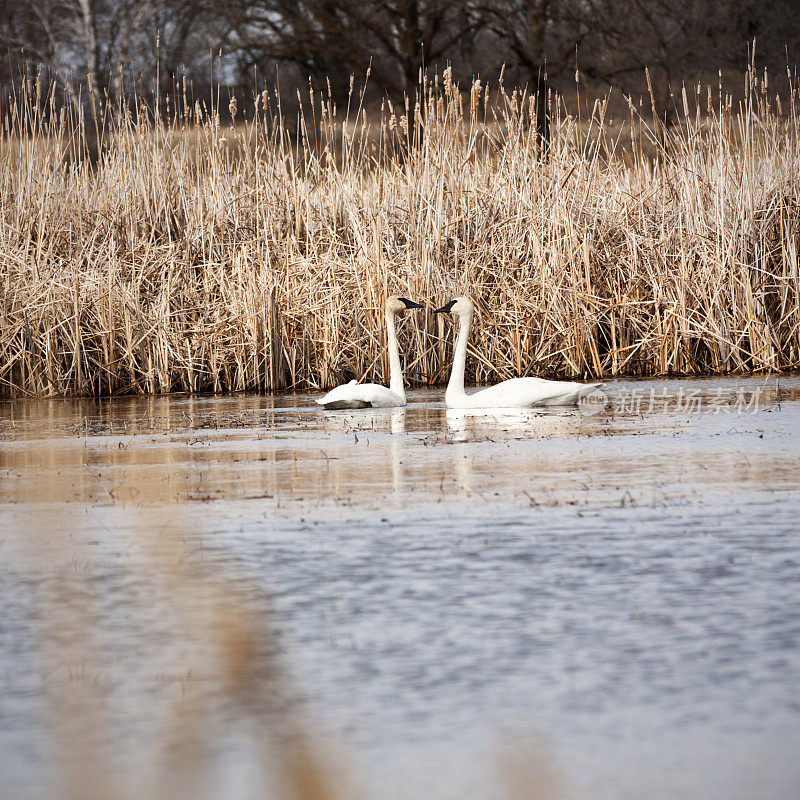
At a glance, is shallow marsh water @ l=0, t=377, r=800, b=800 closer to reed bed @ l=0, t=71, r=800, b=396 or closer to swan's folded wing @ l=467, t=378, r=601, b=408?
swan's folded wing @ l=467, t=378, r=601, b=408

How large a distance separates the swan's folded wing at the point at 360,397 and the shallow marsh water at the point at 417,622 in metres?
2.42

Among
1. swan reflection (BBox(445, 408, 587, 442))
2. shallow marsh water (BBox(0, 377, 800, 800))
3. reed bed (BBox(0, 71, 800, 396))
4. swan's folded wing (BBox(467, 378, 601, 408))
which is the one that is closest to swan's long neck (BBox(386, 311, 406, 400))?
swan reflection (BBox(445, 408, 587, 442))

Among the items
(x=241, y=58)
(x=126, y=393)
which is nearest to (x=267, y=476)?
(x=126, y=393)

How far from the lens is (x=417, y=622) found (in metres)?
2.95

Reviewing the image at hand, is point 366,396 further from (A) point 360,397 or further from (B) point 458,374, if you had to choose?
(B) point 458,374

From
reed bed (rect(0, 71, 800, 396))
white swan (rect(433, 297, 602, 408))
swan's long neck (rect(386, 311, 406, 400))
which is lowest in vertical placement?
white swan (rect(433, 297, 602, 408))

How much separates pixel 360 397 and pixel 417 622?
529cm

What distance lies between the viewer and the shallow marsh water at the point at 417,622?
2152mm

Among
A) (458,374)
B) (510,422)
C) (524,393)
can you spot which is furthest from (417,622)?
(458,374)

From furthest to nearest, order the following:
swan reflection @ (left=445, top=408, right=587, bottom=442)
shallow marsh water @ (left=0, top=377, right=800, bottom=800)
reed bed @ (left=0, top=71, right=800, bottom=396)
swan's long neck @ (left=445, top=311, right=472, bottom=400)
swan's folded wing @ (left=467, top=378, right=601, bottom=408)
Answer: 1. reed bed @ (left=0, top=71, right=800, bottom=396)
2. swan's long neck @ (left=445, top=311, right=472, bottom=400)
3. swan's folded wing @ (left=467, top=378, right=601, bottom=408)
4. swan reflection @ (left=445, top=408, right=587, bottom=442)
5. shallow marsh water @ (left=0, top=377, right=800, bottom=800)

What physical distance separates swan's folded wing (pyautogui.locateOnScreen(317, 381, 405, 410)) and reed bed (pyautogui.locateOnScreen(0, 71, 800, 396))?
1.88m

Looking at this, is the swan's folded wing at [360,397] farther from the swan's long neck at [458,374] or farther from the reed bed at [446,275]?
the reed bed at [446,275]

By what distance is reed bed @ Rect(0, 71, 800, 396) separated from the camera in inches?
407

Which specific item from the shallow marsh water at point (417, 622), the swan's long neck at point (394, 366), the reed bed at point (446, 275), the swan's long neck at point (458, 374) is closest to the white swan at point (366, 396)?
the swan's long neck at point (394, 366)
